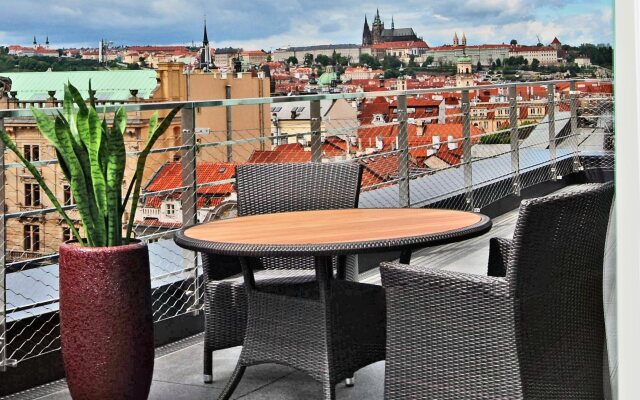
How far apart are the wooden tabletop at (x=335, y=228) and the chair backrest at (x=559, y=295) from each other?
0.39m

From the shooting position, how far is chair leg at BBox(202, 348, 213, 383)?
250 centimetres

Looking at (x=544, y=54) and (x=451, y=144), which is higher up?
(x=544, y=54)

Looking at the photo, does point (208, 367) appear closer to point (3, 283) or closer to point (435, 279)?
point (3, 283)

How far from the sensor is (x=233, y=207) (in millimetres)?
2984

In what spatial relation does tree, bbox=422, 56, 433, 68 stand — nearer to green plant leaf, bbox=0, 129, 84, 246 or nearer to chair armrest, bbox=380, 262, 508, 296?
green plant leaf, bbox=0, 129, 84, 246

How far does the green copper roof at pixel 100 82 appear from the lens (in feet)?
136

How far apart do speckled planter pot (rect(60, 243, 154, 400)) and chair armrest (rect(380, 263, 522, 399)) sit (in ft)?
2.13

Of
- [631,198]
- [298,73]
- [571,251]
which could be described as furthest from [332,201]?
[298,73]

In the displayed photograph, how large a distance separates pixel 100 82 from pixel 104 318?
→ 158 ft

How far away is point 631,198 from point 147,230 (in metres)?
2.12

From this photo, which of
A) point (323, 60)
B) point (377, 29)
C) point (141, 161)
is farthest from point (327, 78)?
point (141, 161)

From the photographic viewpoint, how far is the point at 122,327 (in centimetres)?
211

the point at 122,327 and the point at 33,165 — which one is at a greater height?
the point at 33,165

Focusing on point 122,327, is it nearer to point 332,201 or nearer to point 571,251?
point 332,201
